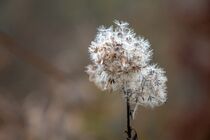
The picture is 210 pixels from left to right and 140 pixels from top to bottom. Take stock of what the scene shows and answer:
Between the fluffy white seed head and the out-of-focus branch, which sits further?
the out-of-focus branch

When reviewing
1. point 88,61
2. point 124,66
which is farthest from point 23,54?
point 124,66

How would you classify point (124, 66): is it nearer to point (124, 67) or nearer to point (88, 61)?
point (124, 67)

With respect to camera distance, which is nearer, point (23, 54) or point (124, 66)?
point (124, 66)

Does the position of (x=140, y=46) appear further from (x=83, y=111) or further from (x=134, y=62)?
(x=83, y=111)

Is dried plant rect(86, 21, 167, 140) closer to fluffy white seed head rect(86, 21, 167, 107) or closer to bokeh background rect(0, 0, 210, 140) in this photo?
fluffy white seed head rect(86, 21, 167, 107)

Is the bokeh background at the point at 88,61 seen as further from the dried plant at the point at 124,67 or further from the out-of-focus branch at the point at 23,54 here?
the dried plant at the point at 124,67

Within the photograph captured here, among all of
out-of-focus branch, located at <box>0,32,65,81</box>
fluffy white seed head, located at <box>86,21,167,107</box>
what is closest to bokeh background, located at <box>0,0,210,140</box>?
out-of-focus branch, located at <box>0,32,65,81</box>

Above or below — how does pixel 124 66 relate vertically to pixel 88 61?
below
